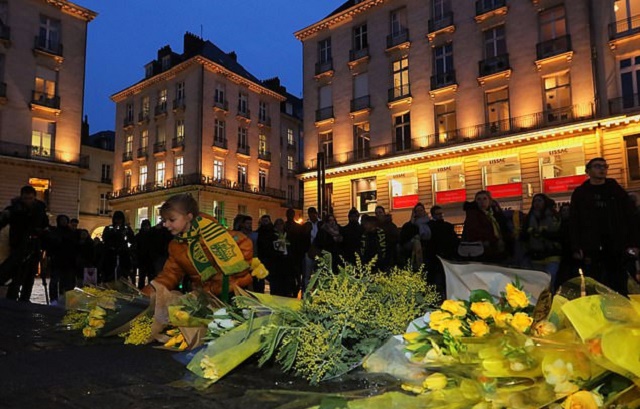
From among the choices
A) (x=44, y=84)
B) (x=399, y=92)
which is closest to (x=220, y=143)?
(x=44, y=84)

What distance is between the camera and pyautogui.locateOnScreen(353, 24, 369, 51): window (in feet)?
94.8

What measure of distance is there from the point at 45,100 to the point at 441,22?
78.1 feet

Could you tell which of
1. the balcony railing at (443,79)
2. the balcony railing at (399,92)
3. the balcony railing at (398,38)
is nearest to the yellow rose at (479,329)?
the balcony railing at (443,79)

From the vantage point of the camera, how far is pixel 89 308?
329cm

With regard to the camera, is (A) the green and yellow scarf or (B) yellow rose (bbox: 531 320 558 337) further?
(A) the green and yellow scarf

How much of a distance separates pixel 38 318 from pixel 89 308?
115 centimetres

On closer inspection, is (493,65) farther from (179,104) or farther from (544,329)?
(544,329)

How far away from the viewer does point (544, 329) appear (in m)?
1.09

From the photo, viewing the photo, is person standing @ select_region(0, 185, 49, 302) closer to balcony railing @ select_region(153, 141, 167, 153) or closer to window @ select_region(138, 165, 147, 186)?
balcony railing @ select_region(153, 141, 167, 153)

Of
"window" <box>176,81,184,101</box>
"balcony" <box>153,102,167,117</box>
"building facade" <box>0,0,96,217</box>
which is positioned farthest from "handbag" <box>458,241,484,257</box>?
"balcony" <box>153,102,167,117</box>

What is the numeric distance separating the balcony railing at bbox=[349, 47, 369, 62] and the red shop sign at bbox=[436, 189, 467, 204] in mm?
10052

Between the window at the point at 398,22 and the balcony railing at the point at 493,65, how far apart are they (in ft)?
17.9

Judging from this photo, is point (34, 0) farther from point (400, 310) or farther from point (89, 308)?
point (400, 310)

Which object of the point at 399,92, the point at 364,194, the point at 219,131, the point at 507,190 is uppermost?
the point at 219,131
